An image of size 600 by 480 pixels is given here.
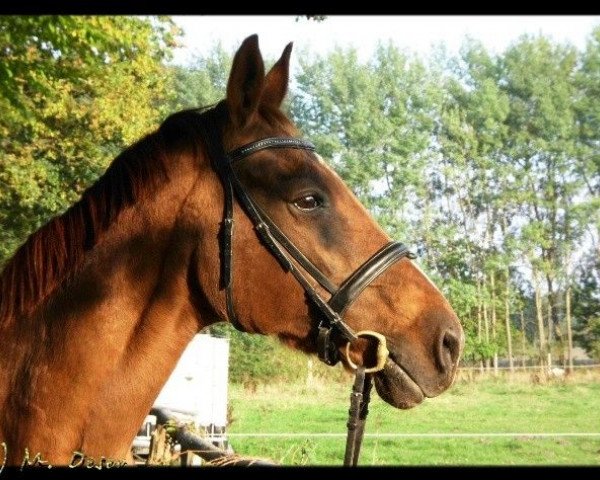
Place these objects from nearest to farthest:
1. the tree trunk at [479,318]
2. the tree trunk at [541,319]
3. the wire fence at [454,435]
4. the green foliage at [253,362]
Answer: the wire fence at [454,435] → the green foliage at [253,362] → the tree trunk at [479,318] → the tree trunk at [541,319]

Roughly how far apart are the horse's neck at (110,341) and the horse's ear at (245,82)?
0.27m

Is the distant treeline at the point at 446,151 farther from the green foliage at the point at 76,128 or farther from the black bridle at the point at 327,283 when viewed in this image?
the black bridle at the point at 327,283

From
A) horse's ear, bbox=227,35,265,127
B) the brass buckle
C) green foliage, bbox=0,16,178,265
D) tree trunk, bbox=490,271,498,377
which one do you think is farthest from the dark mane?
tree trunk, bbox=490,271,498,377

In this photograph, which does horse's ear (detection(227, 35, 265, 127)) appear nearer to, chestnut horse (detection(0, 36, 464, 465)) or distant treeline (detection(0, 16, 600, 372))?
chestnut horse (detection(0, 36, 464, 465))

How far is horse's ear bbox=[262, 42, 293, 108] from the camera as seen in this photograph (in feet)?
8.03

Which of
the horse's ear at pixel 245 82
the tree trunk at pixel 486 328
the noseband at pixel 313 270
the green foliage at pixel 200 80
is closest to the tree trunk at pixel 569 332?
the tree trunk at pixel 486 328

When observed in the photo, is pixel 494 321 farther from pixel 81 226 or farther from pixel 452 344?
pixel 81 226

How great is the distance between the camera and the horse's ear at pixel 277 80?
2447mm

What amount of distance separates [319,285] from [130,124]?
12946mm

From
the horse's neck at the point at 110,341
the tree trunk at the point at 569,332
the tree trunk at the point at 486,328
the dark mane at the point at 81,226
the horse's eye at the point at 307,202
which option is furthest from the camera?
the tree trunk at the point at 569,332

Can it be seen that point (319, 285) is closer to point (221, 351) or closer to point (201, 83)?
point (221, 351)

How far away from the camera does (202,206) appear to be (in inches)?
89.3

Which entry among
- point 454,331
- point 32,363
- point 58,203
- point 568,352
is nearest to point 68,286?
point 32,363

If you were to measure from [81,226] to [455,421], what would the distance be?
15804 mm
